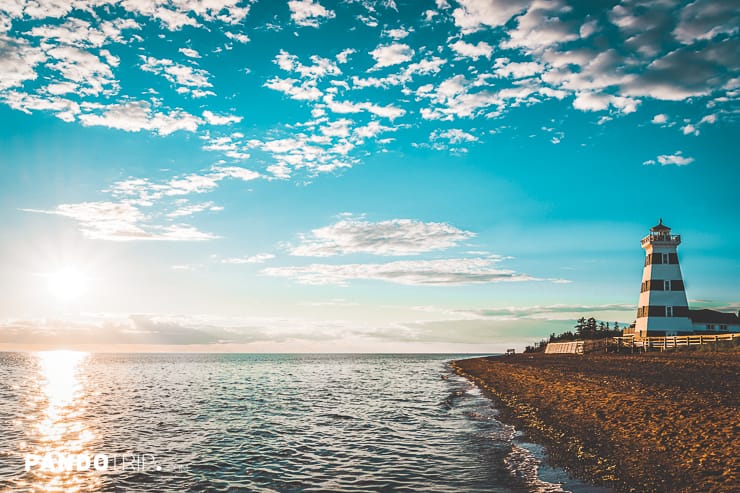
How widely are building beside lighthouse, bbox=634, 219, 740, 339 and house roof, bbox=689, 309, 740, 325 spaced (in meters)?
9.56

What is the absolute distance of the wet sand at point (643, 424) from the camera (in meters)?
12.3

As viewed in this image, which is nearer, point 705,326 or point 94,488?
point 94,488

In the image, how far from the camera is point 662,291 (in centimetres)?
5944

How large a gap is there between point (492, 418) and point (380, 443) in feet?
23.7

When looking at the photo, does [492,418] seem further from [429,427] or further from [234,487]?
[234,487]

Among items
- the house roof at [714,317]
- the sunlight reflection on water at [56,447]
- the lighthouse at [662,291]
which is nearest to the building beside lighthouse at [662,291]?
the lighthouse at [662,291]

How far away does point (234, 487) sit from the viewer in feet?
45.9

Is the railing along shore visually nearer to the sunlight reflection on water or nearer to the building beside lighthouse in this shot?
the building beside lighthouse

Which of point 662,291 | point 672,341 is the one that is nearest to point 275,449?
point 672,341

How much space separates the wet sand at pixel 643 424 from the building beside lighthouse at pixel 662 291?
2775 cm

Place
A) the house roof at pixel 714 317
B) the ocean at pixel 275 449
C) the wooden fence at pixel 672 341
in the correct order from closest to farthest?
the ocean at pixel 275 449, the wooden fence at pixel 672 341, the house roof at pixel 714 317

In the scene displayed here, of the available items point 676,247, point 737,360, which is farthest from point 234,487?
point 676,247

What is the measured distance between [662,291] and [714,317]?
649 inches

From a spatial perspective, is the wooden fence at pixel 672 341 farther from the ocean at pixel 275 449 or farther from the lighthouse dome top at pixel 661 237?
the ocean at pixel 275 449
